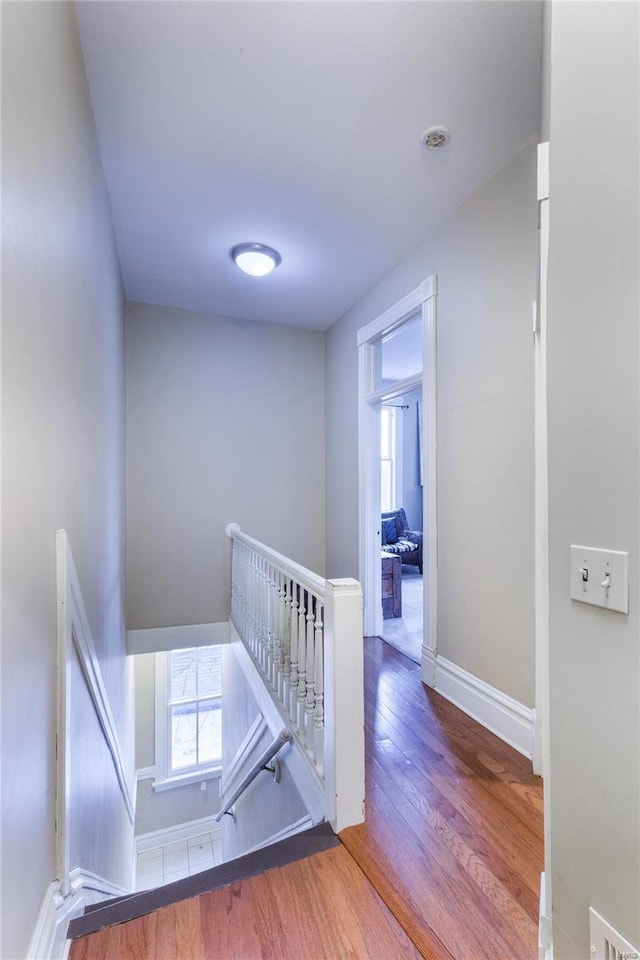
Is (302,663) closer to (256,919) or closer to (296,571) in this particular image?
(296,571)

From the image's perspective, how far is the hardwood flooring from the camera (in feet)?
3.66

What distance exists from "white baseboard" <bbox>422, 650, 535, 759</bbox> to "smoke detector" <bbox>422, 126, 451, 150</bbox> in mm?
2588

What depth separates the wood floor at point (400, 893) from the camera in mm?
1125

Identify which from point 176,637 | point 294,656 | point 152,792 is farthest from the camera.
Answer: point 152,792

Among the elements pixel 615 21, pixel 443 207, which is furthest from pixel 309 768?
pixel 443 207

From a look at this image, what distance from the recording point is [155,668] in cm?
534

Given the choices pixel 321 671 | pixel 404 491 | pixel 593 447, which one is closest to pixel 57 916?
pixel 321 671

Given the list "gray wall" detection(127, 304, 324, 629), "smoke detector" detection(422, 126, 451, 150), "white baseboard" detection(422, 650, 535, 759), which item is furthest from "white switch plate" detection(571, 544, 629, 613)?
"gray wall" detection(127, 304, 324, 629)

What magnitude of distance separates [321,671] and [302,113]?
2.38 meters

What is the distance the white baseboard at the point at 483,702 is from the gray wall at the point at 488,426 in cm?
5

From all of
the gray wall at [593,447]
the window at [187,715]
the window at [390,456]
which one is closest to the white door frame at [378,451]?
the gray wall at [593,447]

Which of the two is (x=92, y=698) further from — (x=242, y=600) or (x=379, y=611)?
(x=379, y=611)

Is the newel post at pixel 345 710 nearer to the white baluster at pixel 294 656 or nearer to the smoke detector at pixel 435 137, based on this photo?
the white baluster at pixel 294 656

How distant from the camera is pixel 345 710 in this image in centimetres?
154
